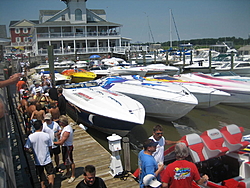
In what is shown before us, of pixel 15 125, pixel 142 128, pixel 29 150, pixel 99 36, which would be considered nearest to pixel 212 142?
pixel 29 150

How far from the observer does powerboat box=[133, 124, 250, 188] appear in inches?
211

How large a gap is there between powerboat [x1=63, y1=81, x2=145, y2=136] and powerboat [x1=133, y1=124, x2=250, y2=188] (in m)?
3.09

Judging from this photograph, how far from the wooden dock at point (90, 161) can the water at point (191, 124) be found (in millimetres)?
1626

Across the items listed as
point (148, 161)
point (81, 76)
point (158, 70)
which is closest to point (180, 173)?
point (148, 161)

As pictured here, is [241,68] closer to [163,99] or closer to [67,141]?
[163,99]

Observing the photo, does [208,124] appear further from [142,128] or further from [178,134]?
[142,128]

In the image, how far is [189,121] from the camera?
40.2ft

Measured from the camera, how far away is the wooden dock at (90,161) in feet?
17.7

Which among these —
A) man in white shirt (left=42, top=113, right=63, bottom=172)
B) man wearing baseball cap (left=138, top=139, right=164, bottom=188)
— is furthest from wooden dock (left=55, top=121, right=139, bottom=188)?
man wearing baseball cap (left=138, top=139, right=164, bottom=188)

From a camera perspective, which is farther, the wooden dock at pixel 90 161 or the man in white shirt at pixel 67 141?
the wooden dock at pixel 90 161

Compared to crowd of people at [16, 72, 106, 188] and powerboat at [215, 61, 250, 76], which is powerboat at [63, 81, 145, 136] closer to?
A: crowd of people at [16, 72, 106, 188]

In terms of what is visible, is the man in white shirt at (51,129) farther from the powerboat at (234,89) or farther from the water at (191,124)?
the powerboat at (234,89)

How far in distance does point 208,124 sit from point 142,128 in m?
3.26

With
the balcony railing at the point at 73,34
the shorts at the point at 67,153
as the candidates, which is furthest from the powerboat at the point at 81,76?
the balcony railing at the point at 73,34
